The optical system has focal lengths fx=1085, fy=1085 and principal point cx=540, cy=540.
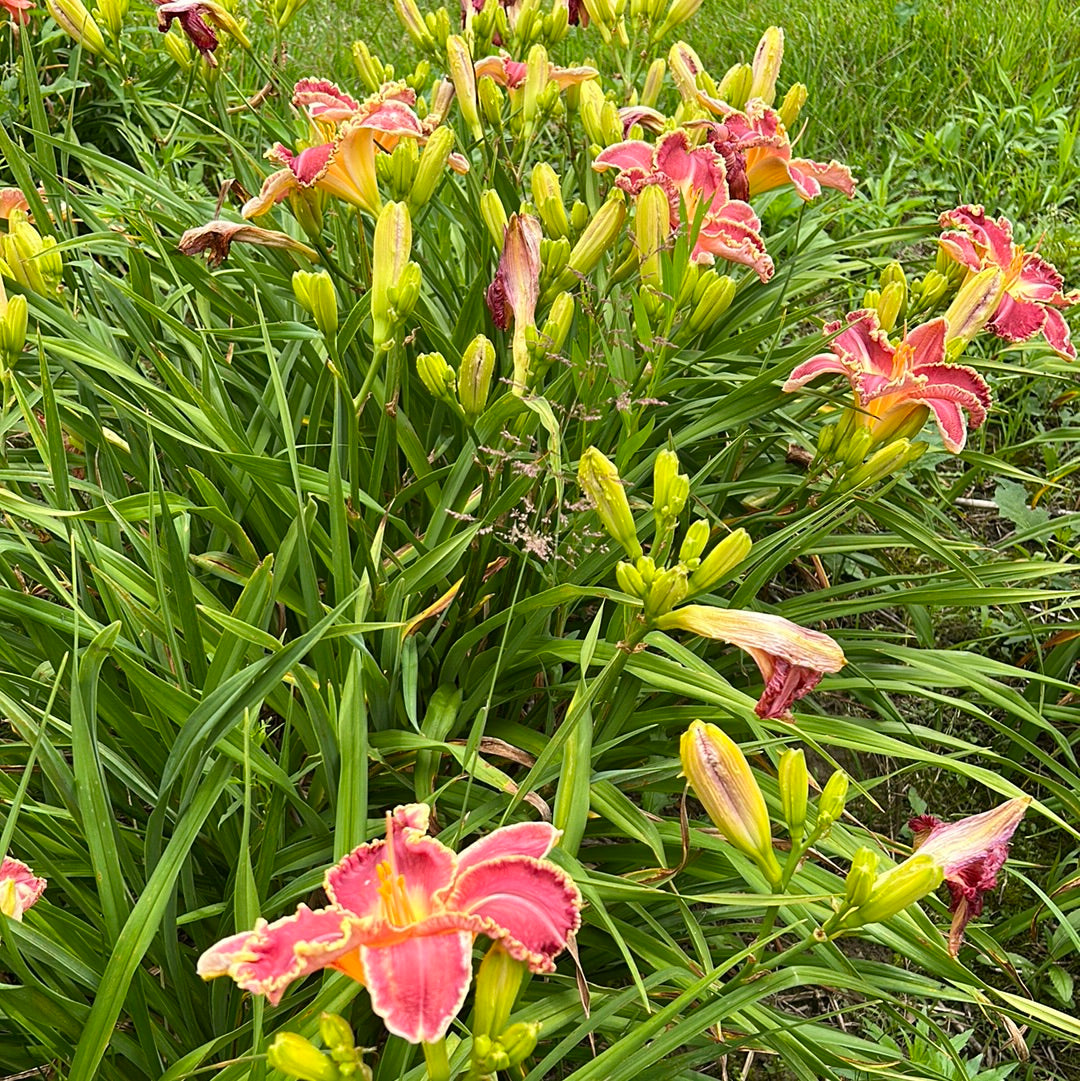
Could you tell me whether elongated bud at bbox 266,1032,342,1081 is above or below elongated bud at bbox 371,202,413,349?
below

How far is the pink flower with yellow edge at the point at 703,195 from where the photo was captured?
5.21 feet

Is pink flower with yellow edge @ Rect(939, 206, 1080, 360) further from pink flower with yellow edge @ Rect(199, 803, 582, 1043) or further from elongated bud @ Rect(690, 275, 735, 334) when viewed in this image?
Answer: pink flower with yellow edge @ Rect(199, 803, 582, 1043)

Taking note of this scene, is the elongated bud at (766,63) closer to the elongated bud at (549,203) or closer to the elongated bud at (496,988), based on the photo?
the elongated bud at (549,203)

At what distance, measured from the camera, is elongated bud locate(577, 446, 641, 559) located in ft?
3.76

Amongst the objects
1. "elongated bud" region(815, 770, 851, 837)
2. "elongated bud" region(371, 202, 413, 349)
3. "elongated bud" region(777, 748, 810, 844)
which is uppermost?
"elongated bud" region(371, 202, 413, 349)

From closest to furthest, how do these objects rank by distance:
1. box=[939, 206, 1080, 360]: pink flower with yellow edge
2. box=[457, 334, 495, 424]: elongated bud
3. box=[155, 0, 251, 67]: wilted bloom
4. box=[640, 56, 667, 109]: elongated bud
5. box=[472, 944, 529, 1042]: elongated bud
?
1. box=[472, 944, 529, 1042]: elongated bud
2. box=[457, 334, 495, 424]: elongated bud
3. box=[939, 206, 1080, 360]: pink flower with yellow edge
4. box=[155, 0, 251, 67]: wilted bloom
5. box=[640, 56, 667, 109]: elongated bud

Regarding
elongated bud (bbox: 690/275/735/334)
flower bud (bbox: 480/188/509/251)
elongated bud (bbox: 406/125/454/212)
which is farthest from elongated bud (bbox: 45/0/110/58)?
elongated bud (bbox: 690/275/735/334)

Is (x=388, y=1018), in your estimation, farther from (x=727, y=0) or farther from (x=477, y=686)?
(x=727, y=0)

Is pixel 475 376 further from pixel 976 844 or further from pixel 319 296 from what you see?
pixel 976 844

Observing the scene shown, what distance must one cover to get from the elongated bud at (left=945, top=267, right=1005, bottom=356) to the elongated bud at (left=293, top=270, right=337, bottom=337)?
898 millimetres

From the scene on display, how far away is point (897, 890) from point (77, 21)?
1.94 meters

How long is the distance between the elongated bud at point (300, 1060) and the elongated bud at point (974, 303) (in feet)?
4.30

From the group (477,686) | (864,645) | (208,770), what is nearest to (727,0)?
(864,645)

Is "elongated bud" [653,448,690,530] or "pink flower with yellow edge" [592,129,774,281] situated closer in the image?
"elongated bud" [653,448,690,530]
